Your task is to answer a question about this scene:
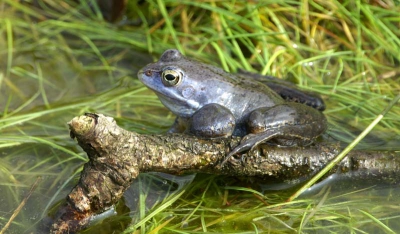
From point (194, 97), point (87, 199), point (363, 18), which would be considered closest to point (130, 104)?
point (194, 97)

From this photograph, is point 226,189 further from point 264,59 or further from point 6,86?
point 6,86

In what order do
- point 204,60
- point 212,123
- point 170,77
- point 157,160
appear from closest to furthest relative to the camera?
point 157,160 → point 212,123 → point 170,77 → point 204,60

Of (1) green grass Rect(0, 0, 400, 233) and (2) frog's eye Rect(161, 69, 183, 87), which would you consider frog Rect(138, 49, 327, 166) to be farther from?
(1) green grass Rect(0, 0, 400, 233)

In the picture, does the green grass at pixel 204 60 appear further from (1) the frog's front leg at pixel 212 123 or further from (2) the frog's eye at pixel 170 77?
(2) the frog's eye at pixel 170 77

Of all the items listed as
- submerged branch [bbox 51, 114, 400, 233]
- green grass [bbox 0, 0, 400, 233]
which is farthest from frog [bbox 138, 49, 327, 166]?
green grass [bbox 0, 0, 400, 233]

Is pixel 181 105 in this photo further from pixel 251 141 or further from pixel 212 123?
pixel 251 141

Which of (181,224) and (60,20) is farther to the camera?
(60,20)

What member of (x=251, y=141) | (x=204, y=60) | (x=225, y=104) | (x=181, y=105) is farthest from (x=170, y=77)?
(x=204, y=60)
